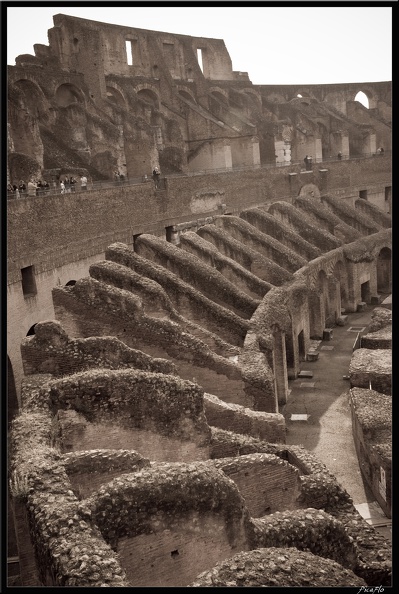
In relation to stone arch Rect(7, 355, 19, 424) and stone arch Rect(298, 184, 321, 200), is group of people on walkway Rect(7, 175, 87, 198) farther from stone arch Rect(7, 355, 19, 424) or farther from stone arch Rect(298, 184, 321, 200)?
stone arch Rect(298, 184, 321, 200)

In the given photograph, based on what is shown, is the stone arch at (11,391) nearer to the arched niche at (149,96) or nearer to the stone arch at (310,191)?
the stone arch at (310,191)

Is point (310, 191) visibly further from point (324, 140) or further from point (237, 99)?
point (324, 140)

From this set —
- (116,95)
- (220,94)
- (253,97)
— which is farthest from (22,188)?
(253,97)

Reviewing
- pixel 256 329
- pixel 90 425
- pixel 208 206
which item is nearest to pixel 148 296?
pixel 256 329

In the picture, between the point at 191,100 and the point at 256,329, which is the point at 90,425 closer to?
the point at 256,329

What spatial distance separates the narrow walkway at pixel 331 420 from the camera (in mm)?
12042

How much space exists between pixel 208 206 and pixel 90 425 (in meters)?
17.4

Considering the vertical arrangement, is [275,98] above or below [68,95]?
above

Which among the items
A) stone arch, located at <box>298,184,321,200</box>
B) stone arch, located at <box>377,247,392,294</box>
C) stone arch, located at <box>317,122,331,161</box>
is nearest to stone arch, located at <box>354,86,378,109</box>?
stone arch, located at <box>317,122,331,161</box>

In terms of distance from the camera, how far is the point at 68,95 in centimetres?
2867

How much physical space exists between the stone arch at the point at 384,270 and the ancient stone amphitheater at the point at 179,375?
0.33 feet

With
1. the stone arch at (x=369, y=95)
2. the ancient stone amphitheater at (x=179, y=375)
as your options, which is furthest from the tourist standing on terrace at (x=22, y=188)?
the stone arch at (x=369, y=95)

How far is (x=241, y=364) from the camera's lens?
13906 mm

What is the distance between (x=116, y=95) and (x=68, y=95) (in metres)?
4.00
